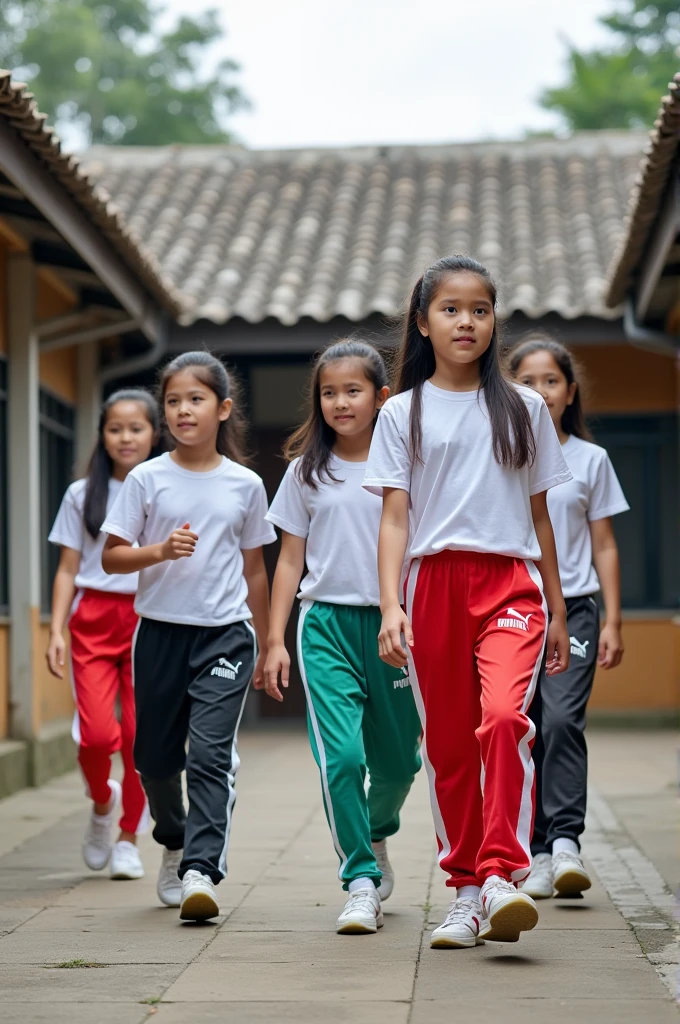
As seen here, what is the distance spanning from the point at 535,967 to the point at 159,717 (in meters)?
1.55

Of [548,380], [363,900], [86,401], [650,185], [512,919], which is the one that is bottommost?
[363,900]

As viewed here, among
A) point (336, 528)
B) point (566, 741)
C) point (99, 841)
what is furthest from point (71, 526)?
point (566, 741)

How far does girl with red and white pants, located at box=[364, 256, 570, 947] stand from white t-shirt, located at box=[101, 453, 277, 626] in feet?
2.75

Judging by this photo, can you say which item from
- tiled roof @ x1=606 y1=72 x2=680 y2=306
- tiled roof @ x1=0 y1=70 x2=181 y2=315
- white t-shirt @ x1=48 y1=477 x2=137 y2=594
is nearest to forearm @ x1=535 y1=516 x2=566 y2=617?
white t-shirt @ x1=48 y1=477 x2=137 y2=594

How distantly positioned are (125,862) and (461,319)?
2650 mm

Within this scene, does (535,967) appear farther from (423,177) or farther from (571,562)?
(423,177)

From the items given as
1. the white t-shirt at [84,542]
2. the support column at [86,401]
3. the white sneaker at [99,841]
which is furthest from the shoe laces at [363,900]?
the support column at [86,401]

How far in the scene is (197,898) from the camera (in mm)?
4789

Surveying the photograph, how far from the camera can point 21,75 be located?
3822cm

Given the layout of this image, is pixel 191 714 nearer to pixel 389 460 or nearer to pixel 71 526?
pixel 389 460

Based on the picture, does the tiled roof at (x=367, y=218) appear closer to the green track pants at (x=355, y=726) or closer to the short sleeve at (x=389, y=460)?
the green track pants at (x=355, y=726)

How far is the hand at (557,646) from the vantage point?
15.2 ft

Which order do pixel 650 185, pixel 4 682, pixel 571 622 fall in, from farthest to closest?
pixel 4 682 → pixel 650 185 → pixel 571 622

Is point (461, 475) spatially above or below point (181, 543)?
above
